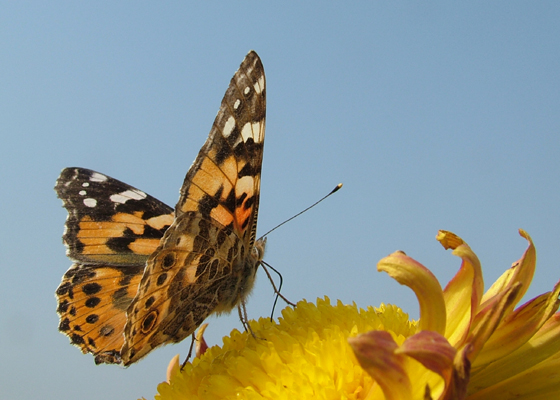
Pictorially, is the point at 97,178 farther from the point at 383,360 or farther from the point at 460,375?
the point at 460,375

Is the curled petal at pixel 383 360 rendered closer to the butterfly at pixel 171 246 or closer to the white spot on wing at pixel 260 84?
the butterfly at pixel 171 246

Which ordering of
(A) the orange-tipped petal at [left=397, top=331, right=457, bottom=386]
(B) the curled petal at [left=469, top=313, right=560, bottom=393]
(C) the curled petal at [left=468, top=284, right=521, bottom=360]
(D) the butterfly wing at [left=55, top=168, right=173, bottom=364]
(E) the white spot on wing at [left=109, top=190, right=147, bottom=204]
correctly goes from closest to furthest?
(A) the orange-tipped petal at [left=397, top=331, right=457, bottom=386]
(C) the curled petal at [left=468, top=284, right=521, bottom=360]
(B) the curled petal at [left=469, top=313, right=560, bottom=393]
(D) the butterfly wing at [left=55, top=168, right=173, bottom=364]
(E) the white spot on wing at [left=109, top=190, right=147, bottom=204]

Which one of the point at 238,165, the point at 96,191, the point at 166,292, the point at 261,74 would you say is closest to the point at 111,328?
the point at 166,292

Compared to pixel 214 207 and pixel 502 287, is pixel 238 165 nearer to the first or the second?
pixel 214 207

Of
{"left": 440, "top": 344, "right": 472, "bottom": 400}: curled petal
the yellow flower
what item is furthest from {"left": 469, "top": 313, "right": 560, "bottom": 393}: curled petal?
{"left": 440, "top": 344, "right": 472, "bottom": 400}: curled petal

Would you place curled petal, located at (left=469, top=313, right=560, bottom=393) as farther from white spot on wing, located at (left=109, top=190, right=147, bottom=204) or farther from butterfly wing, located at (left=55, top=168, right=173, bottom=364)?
white spot on wing, located at (left=109, top=190, right=147, bottom=204)

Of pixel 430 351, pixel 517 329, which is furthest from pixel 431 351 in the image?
pixel 517 329

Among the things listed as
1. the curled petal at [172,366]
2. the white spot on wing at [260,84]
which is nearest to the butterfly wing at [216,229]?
the white spot on wing at [260,84]
